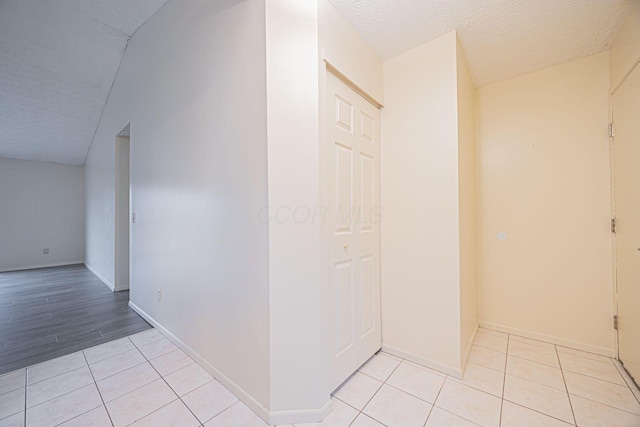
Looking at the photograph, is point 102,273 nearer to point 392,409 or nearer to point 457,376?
point 392,409

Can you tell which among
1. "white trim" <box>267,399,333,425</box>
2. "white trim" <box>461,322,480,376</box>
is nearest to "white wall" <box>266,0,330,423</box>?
"white trim" <box>267,399,333,425</box>

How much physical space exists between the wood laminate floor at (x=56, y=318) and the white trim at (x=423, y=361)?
2472 millimetres

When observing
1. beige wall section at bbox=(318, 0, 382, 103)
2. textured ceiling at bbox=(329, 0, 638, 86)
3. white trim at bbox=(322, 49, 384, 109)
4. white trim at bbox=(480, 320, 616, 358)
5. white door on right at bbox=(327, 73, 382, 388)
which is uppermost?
textured ceiling at bbox=(329, 0, 638, 86)

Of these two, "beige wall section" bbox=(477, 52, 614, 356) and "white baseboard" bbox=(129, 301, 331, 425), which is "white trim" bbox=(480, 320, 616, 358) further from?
"white baseboard" bbox=(129, 301, 331, 425)

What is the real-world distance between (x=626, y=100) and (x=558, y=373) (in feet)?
6.66

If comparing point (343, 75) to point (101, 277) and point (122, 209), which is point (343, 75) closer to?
point (122, 209)

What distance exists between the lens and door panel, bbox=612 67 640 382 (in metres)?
1.60

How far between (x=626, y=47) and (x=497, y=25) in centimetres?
89

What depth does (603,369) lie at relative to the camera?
179 cm

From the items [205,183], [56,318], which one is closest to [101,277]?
[56,318]

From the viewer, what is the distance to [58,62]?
10.3 feet

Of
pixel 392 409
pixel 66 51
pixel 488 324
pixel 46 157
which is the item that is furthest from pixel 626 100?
pixel 46 157

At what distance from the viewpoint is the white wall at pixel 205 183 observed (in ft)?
4.71

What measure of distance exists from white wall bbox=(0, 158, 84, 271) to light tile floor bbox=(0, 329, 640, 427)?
576 cm
